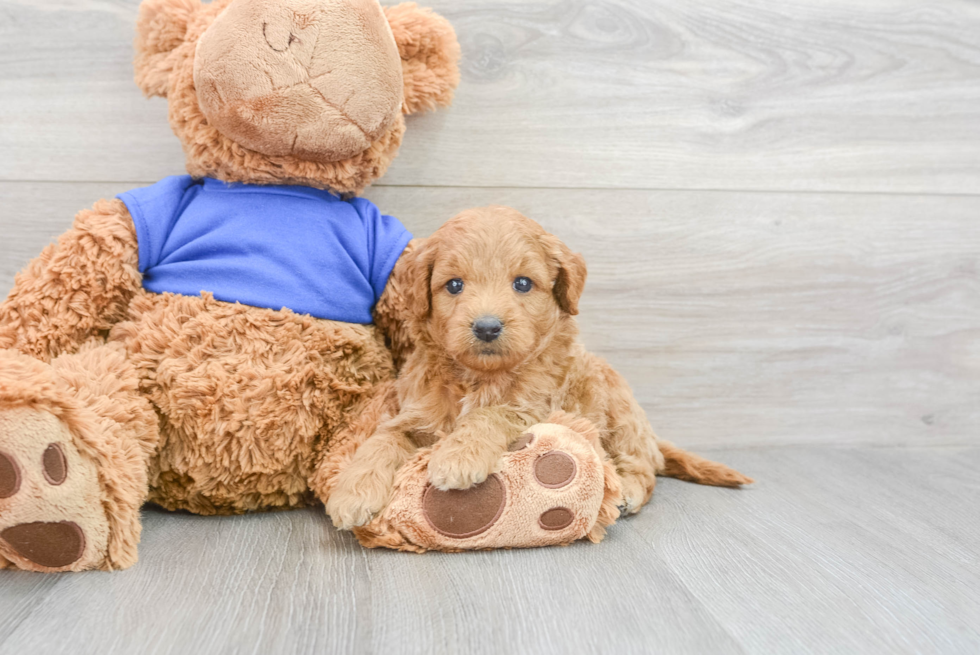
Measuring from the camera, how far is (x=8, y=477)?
827 mm

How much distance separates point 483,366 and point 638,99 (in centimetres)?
77

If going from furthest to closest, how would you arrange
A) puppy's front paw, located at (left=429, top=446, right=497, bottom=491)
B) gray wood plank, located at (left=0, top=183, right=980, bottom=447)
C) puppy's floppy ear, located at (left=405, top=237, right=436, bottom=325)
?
gray wood plank, located at (left=0, top=183, right=980, bottom=447), puppy's floppy ear, located at (left=405, top=237, right=436, bottom=325), puppy's front paw, located at (left=429, top=446, right=497, bottom=491)

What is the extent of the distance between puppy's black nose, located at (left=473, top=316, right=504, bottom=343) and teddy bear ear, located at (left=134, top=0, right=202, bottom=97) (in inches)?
26.3

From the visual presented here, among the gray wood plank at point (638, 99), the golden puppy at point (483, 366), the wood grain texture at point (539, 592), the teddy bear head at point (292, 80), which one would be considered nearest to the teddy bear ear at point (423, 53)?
the teddy bear head at point (292, 80)

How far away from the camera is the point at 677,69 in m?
1.45

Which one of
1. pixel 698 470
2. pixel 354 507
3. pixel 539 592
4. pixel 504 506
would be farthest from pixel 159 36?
pixel 698 470

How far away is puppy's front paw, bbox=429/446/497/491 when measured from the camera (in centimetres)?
93

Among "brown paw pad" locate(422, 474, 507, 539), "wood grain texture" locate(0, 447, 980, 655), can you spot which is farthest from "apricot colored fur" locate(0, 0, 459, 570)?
"brown paw pad" locate(422, 474, 507, 539)

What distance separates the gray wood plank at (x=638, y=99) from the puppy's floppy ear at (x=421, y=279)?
16.2 inches

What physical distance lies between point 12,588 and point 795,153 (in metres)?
1.57

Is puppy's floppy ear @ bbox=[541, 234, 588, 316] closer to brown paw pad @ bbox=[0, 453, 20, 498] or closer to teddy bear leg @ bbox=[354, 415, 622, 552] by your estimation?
teddy bear leg @ bbox=[354, 415, 622, 552]

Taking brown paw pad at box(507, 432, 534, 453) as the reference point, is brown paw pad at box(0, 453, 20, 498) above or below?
above

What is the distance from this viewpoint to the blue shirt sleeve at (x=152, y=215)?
3.67 ft

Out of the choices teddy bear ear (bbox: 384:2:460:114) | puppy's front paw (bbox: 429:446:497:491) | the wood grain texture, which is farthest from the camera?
teddy bear ear (bbox: 384:2:460:114)
